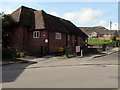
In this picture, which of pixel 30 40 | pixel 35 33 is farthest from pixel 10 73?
pixel 30 40

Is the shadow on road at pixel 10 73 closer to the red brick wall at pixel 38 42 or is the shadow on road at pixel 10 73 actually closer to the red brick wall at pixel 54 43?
the red brick wall at pixel 38 42

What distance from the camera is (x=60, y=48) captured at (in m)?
34.0

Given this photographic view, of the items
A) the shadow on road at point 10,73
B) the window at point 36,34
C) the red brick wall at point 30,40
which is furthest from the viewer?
the window at point 36,34

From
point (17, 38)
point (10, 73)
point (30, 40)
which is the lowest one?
point (10, 73)

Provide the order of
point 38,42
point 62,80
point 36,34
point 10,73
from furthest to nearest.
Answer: point 36,34
point 38,42
point 10,73
point 62,80

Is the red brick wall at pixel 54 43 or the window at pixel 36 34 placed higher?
the window at pixel 36 34

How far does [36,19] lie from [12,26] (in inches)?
165

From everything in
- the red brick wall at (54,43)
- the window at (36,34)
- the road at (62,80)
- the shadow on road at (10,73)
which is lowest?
the shadow on road at (10,73)

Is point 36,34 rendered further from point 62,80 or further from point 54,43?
point 62,80

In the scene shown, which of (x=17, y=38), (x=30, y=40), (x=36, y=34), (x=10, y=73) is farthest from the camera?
(x=30, y=40)

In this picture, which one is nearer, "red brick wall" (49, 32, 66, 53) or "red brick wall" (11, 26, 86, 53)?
"red brick wall" (11, 26, 86, 53)

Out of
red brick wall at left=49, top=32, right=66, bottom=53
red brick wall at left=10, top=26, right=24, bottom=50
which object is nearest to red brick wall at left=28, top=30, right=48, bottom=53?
red brick wall at left=49, top=32, right=66, bottom=53

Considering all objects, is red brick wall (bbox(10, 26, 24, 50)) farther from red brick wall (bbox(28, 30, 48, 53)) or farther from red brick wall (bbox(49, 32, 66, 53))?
red brick wall (bbox(49, 32, 66, 53))

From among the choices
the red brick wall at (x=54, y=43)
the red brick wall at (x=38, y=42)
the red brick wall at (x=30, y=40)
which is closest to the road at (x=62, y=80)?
the red brick wall at (x=38, y=42)
